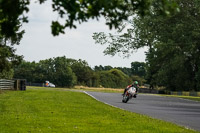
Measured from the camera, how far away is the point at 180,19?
36312 millimetres

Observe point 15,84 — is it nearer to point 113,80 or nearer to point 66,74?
point 66,74

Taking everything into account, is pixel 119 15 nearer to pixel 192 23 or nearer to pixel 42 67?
pixel 192 23

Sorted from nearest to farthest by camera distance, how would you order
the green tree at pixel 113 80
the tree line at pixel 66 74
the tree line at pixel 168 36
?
the tree line at pixel 168 36 → the tree line at pixel 66 74 → the green tree at pixel 113 80

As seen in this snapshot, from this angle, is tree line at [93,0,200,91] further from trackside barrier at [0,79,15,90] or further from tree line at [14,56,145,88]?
tree line at [14,56,145,88]

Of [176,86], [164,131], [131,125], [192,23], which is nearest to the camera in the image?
[164,131]

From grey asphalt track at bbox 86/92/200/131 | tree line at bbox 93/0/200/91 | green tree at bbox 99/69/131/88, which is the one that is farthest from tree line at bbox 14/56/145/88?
grey asphalt track at bbox 86/92/200/131

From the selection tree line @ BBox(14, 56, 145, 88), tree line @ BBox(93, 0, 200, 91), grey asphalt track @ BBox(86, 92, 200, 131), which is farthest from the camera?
tree line @ BBox(14, 56, 145, 88)

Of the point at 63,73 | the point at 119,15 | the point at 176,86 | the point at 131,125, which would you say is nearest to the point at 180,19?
the point at 131,125

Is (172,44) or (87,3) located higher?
(172,44)

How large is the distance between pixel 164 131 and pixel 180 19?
26340 mm

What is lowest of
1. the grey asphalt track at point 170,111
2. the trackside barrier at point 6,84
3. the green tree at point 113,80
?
the grey asphalt track at point 170,111

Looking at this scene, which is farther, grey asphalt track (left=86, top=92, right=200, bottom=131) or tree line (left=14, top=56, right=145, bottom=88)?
tree line (left=14, top=56, right=145, bottom=88)

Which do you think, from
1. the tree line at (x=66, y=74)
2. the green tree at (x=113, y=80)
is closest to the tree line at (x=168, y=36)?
the tree line at (x=66, y=74)

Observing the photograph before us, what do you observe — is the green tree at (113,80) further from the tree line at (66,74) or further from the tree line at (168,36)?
the tree line at (168,36)
